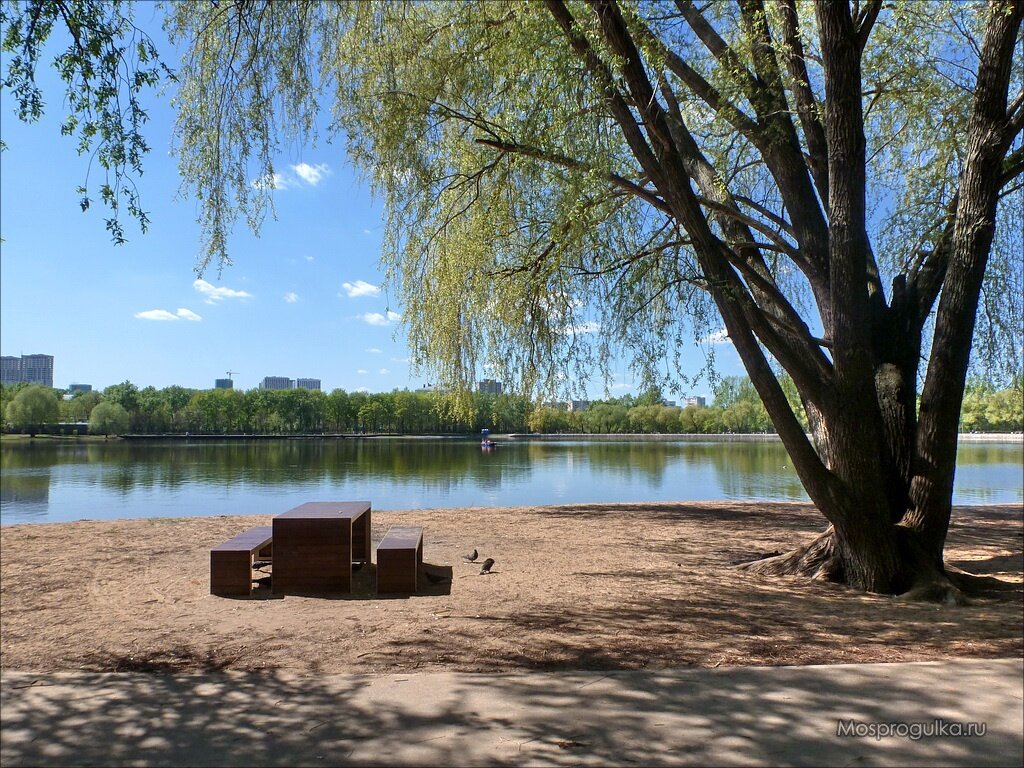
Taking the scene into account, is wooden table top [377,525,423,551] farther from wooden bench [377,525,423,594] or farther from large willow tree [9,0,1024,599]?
large willow tree [9,0,1024,599]

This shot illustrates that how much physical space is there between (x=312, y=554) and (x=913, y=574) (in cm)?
462

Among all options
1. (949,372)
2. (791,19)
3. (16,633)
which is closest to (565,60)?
(791,19)

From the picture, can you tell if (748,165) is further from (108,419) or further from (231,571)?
(108,419)

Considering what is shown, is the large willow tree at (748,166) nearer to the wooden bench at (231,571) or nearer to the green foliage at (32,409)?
the wooden bench at (231,571)

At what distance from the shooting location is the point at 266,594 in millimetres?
5121

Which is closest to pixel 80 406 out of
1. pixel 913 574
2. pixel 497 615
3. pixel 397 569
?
pixel 397 569

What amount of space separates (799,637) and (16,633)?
15.1 feet

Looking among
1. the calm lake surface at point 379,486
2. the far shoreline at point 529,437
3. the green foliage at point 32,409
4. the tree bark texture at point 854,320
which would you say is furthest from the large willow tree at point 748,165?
the green foliage at point 32,409

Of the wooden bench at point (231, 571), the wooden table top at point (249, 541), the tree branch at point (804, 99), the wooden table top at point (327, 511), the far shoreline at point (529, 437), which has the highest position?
the tree branch at point (804, 99)

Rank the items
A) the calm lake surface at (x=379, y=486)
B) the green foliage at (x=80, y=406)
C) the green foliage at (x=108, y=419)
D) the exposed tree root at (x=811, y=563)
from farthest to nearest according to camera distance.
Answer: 1. the green foliage at (x=80, y=406)
2. the green foliage at (x=108, y=419)
3. the calm lake surface at (x=379, y=486)
4. the exposed tree root at (x=811, y=563)

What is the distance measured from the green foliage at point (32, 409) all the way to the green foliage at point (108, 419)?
3679mm

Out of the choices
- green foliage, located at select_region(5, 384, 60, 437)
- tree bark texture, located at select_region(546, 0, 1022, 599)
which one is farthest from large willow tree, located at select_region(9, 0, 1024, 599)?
green foliage, located at select_region(5, 384, 60, 437)

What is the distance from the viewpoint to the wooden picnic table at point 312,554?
5.21 m

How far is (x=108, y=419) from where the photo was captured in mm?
73812
